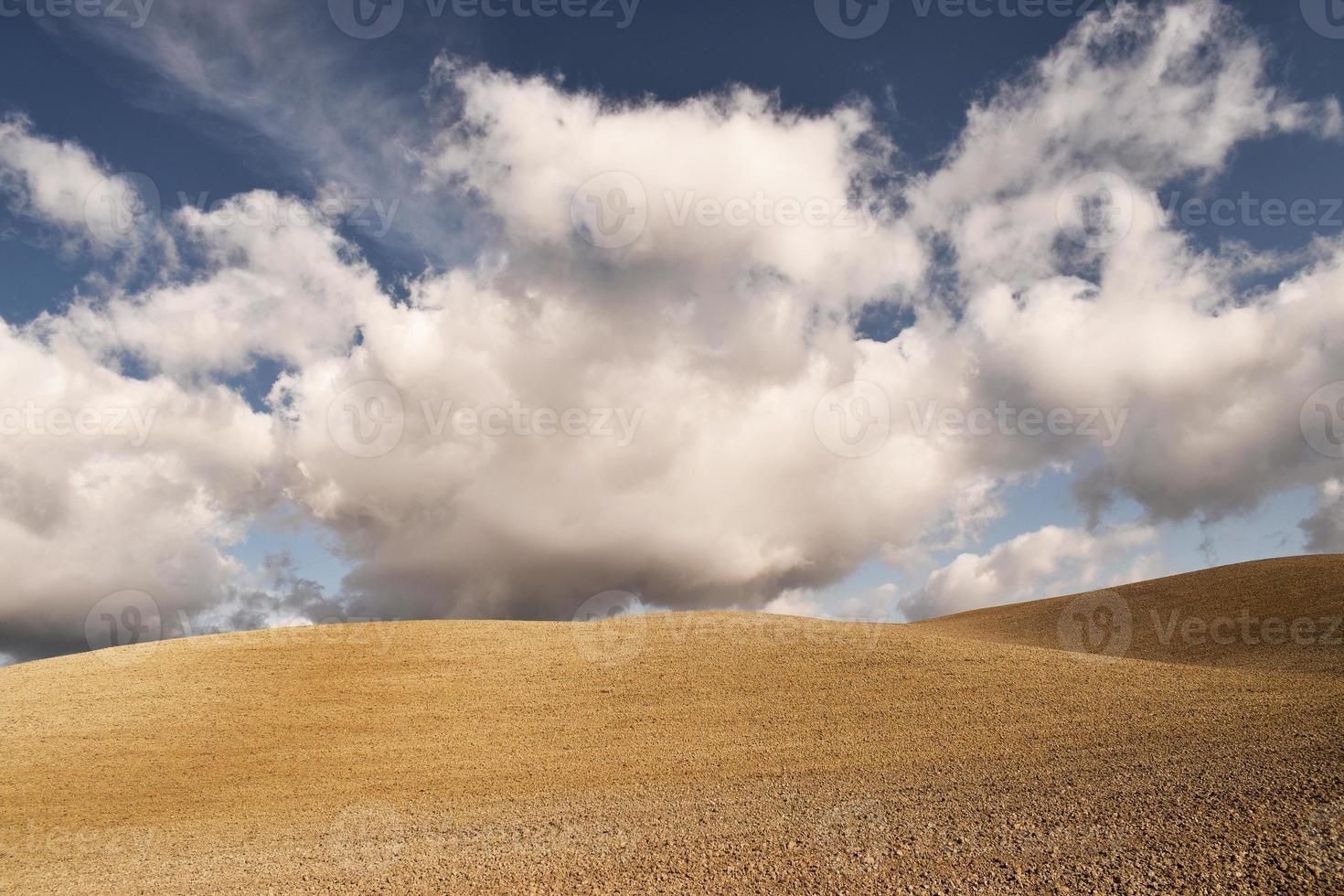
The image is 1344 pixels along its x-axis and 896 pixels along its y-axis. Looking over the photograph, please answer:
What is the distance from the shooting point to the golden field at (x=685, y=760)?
12.8 m

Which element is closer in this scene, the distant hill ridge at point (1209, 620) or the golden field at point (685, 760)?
the golden field at point (685, 760)

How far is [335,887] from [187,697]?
22.7 metres

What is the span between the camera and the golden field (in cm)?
1275

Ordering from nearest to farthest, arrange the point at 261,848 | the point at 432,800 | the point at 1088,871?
the point at 1088,871 → the point at 261,848 → the point at 432,800

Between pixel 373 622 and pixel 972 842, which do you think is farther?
pixel 373 622

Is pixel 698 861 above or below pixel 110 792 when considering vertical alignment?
below

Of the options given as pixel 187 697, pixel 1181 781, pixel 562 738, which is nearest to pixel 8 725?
A: pixel 187 697

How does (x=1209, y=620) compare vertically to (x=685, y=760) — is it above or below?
above

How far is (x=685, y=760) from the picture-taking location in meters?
22.5

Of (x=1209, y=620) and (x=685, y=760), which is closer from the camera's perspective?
(x=685, y=760)

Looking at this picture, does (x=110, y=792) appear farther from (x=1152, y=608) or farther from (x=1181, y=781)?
(x=1152, y=608)

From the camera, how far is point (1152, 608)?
46312 mm

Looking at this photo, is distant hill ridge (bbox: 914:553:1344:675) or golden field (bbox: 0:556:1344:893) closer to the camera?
golden field (bbox: 0:556:1344:893)

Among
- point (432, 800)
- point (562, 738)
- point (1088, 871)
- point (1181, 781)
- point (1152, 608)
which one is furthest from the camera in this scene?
point (1152, 608)
